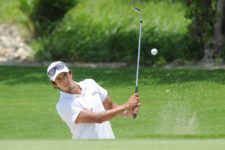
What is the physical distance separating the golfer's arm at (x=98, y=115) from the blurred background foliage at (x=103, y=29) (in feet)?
40.8

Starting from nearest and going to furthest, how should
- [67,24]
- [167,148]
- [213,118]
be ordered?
[167,148], [213,118], [67,24]

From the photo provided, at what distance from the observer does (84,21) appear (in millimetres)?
22500

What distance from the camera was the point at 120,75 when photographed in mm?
17156

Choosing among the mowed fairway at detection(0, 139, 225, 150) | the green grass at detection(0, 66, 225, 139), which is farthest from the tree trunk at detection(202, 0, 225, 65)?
the mowed fairway at detection(0, 139, 225, 150)

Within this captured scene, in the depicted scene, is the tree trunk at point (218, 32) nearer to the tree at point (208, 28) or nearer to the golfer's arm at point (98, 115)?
the tree at point (208, 28)

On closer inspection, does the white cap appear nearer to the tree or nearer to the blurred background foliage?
the tree

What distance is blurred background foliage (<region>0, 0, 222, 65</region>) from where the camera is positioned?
66.6ft

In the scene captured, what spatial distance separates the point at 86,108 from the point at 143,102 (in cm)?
670

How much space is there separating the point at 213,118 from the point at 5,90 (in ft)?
15.9

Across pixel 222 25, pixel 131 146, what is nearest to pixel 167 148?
pixel 131 146

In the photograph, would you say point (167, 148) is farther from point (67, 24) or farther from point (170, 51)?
point (67, 24)

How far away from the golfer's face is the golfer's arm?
0.25m

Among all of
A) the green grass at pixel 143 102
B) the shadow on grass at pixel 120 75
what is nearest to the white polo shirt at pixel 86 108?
the green grass at pixel 143 102

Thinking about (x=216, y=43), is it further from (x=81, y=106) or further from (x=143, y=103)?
(x=81, y=106)
